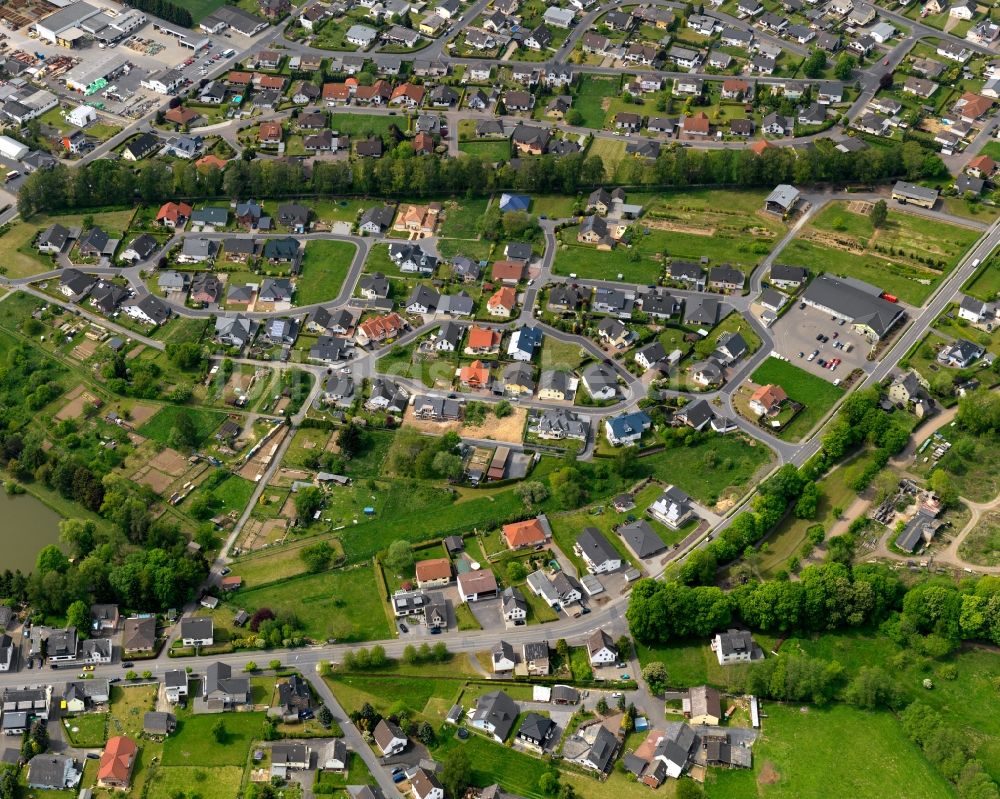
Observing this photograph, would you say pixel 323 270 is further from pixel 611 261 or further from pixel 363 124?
pixel 611 261

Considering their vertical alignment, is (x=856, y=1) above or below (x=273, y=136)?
above

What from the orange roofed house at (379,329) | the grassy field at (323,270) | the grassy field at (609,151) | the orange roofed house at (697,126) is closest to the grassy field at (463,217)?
the grassy field at (323,270)

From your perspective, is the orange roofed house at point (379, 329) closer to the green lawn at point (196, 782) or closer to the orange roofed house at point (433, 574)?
the orange roofed house at point (433, 574)

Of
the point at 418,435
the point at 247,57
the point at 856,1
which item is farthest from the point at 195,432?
the point at 856,1

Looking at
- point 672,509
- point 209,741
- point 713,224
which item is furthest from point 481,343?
point 209,741

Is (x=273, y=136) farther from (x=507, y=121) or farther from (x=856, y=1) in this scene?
(x=856, y=1)

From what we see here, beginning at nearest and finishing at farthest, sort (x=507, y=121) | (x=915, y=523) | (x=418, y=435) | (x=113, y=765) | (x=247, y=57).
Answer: (x=113, y=765) → (x=915, y=523) → (x=418, y=435) → (x=507, y=121) → (x=247, y=57)

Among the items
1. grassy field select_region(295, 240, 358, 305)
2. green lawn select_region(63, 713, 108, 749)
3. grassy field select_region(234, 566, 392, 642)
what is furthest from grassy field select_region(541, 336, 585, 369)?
green lawn select_region(63, 713, 108, 749)
